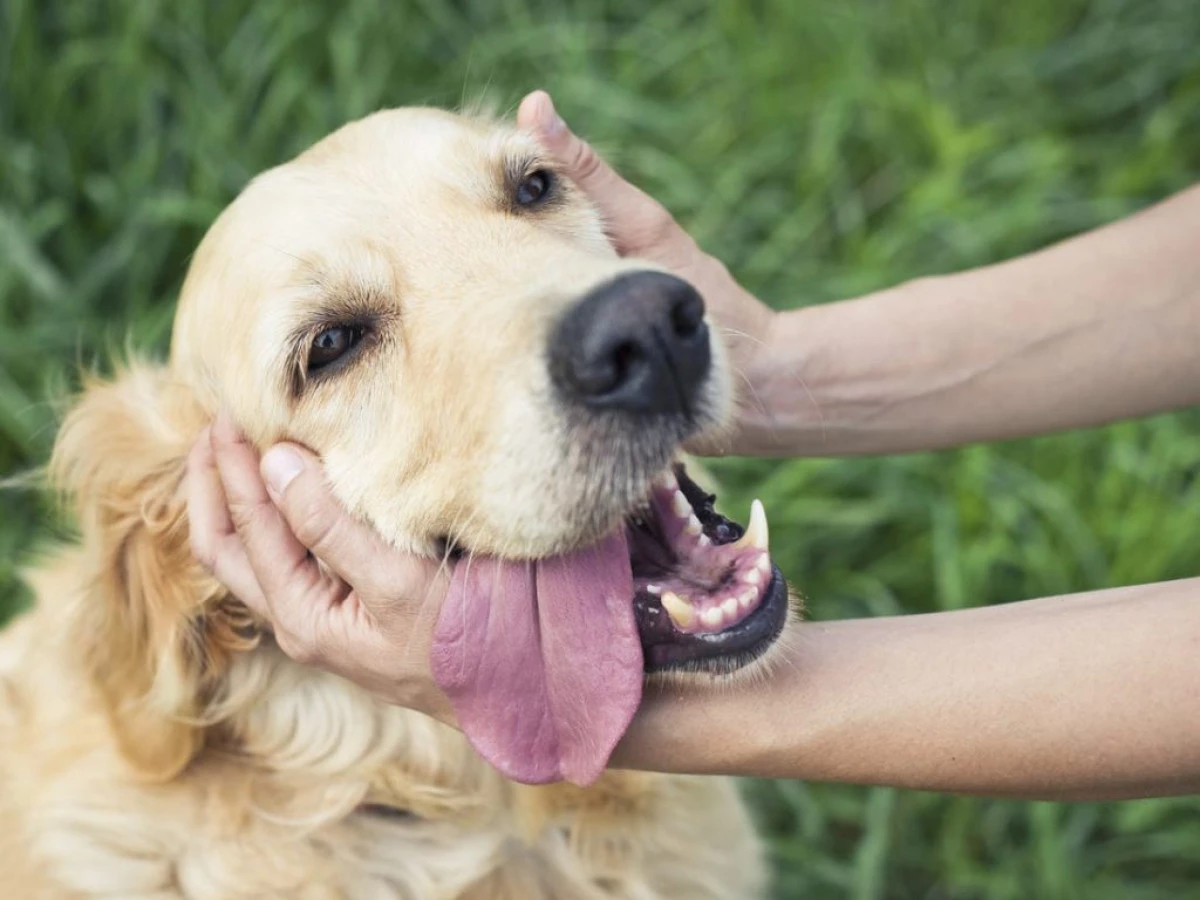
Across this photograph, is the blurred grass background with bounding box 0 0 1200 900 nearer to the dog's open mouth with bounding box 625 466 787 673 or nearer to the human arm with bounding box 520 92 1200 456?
the human arm with bounding box 520 92 1200 456

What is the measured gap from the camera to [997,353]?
2729 mm

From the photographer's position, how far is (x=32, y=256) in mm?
4238

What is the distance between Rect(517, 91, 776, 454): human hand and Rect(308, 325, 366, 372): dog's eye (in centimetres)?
58

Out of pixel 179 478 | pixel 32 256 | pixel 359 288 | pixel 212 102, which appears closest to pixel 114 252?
pixel 32 256

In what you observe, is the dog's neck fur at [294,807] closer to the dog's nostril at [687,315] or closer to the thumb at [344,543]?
the thumb at [344,543]

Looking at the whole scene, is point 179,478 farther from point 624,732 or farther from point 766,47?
point 766,47

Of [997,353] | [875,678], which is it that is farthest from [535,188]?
[875,678]

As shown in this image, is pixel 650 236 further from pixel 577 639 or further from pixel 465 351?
pixel 577 639

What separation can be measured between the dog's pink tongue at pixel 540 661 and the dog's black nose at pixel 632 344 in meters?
0.32

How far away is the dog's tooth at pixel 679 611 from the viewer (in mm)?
2008

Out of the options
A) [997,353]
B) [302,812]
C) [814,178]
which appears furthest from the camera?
[814,178]

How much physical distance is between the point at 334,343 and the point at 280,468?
248mm

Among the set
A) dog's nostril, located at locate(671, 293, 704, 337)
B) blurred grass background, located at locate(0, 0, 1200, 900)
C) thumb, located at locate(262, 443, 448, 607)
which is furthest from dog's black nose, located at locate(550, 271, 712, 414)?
blurred grass background, located at locate(0, 0, 1200, 900)

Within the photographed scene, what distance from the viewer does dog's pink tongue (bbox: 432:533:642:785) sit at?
2.01 metres
